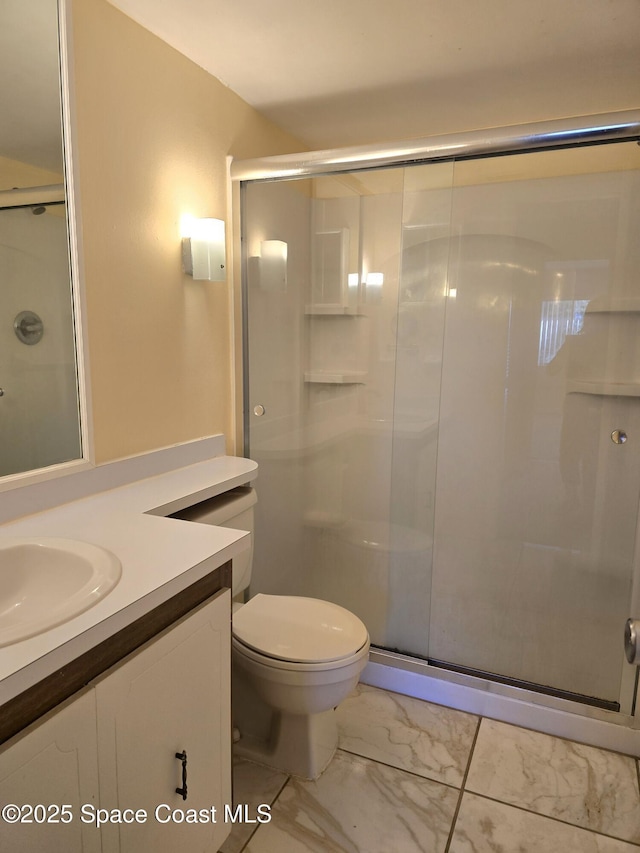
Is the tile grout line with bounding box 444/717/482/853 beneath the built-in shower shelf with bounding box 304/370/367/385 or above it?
beneath

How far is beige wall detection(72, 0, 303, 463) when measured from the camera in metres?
1.47

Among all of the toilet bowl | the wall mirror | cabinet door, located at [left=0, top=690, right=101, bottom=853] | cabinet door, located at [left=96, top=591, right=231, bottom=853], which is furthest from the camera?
the toilet bowl

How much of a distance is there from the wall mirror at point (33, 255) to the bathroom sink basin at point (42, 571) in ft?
0.81

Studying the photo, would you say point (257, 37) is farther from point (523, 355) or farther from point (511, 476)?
point (511, 476)

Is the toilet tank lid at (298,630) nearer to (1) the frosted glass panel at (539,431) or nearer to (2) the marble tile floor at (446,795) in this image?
(2) the marble tile floor at (446,795)

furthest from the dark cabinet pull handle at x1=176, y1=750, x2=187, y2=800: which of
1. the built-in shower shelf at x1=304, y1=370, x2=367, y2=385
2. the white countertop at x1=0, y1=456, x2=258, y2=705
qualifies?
the built-in shower shelf at x1=304, y1=370, x2=367, y2=385

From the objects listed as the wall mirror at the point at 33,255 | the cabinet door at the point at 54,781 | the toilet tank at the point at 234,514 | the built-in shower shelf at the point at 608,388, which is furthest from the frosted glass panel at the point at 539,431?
the cabinet door at the point at 54,781

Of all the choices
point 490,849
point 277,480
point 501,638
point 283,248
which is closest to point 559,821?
point 490,849

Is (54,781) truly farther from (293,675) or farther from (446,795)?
(446,795)

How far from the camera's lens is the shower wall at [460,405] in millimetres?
2104

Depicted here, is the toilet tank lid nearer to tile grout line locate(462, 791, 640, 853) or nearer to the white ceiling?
tile grout line locate(462, 791, 640, 853)

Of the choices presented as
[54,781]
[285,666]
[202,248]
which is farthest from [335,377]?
[54,781]

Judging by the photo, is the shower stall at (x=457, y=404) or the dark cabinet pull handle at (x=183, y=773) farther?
the shower stall at (x=457, y=404)

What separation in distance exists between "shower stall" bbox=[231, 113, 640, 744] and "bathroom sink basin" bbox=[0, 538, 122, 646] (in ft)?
3.83
